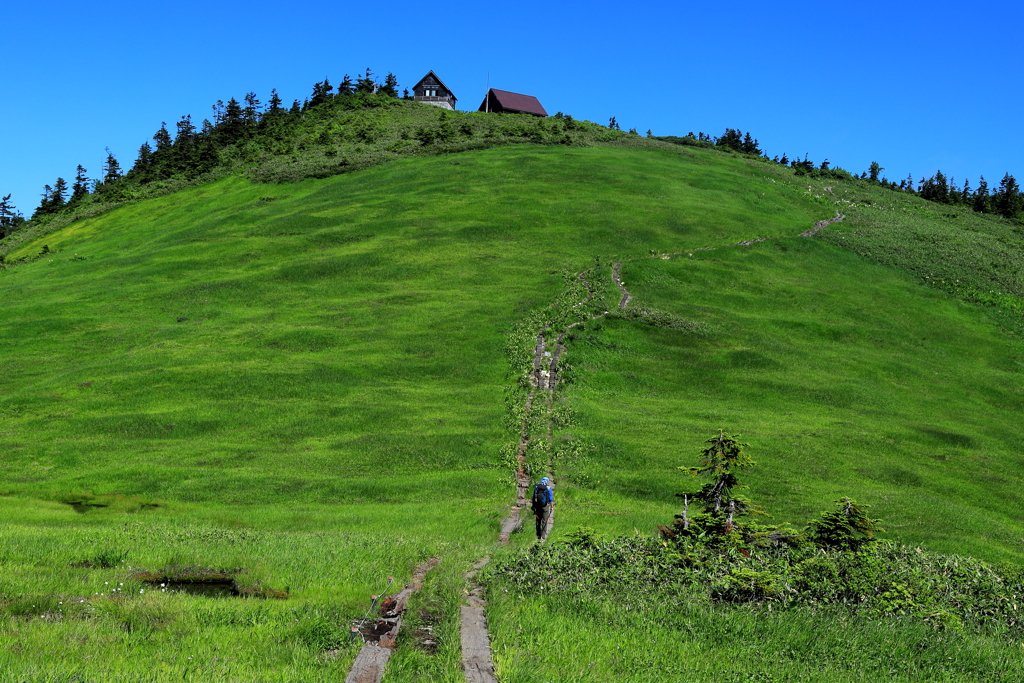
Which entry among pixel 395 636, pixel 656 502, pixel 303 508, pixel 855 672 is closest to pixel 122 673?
pixel 395 636

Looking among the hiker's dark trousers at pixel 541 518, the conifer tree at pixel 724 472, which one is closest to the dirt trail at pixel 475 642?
the conifer tree at pixel 724 472

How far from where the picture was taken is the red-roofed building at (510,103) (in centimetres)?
17638

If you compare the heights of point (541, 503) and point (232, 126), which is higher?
point (232, 126)

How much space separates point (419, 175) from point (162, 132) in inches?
5106

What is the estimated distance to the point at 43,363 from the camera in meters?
50.6

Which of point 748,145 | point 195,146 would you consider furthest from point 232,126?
point 748,145

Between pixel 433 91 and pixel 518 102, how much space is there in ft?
73.0

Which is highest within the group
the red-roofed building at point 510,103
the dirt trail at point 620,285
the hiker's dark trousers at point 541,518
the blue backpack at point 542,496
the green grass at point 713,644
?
the red-roofed building at point 510,103

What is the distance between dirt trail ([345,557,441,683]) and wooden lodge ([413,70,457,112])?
18020 centimetres

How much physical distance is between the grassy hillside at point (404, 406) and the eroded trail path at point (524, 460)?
0.35 m

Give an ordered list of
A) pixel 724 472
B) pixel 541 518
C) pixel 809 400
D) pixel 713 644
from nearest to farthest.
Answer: pixel 713 644 < pixel 724 472 < pixel 541 518 < pixel 809 400

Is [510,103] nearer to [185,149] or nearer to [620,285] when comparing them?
[185,149]

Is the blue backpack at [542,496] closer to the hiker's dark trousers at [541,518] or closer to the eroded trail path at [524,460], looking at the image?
the hiker's dark trousers at [541,518]

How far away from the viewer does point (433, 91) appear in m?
183
